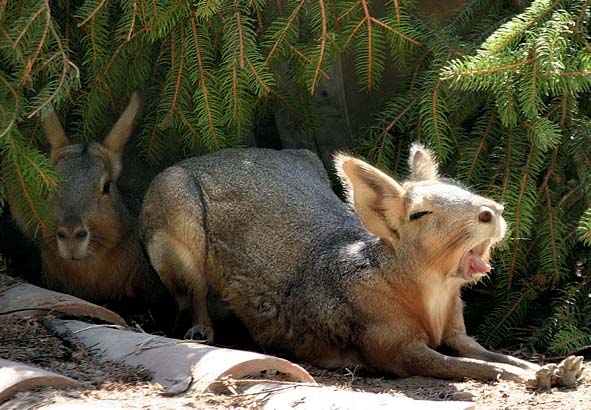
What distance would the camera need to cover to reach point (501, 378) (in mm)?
5367

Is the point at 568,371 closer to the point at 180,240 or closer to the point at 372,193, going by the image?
the point at 372,193

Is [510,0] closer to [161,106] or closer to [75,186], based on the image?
[161,106]

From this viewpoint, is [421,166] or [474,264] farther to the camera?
[421,166]

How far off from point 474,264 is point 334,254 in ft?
3.22

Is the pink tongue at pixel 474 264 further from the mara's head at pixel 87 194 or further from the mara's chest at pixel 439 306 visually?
the mara's head at pixel 87 194

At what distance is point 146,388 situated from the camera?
4.40 meters

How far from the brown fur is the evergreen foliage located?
0.39 metres

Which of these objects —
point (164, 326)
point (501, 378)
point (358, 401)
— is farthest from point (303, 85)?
point (358, 401)

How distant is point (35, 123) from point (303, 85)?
1.88 meters

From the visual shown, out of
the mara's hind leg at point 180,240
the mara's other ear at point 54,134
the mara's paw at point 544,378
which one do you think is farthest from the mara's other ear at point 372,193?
the mara's other ear at point 54,134

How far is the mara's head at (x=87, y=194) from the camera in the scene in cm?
652

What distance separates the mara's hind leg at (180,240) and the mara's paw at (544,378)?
234cm

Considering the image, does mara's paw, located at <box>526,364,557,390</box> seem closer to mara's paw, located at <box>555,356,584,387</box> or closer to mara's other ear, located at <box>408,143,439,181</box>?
mara's paw, located at <box>555,356,584,387</box>

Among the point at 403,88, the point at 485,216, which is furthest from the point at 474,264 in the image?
the point at 403,88
